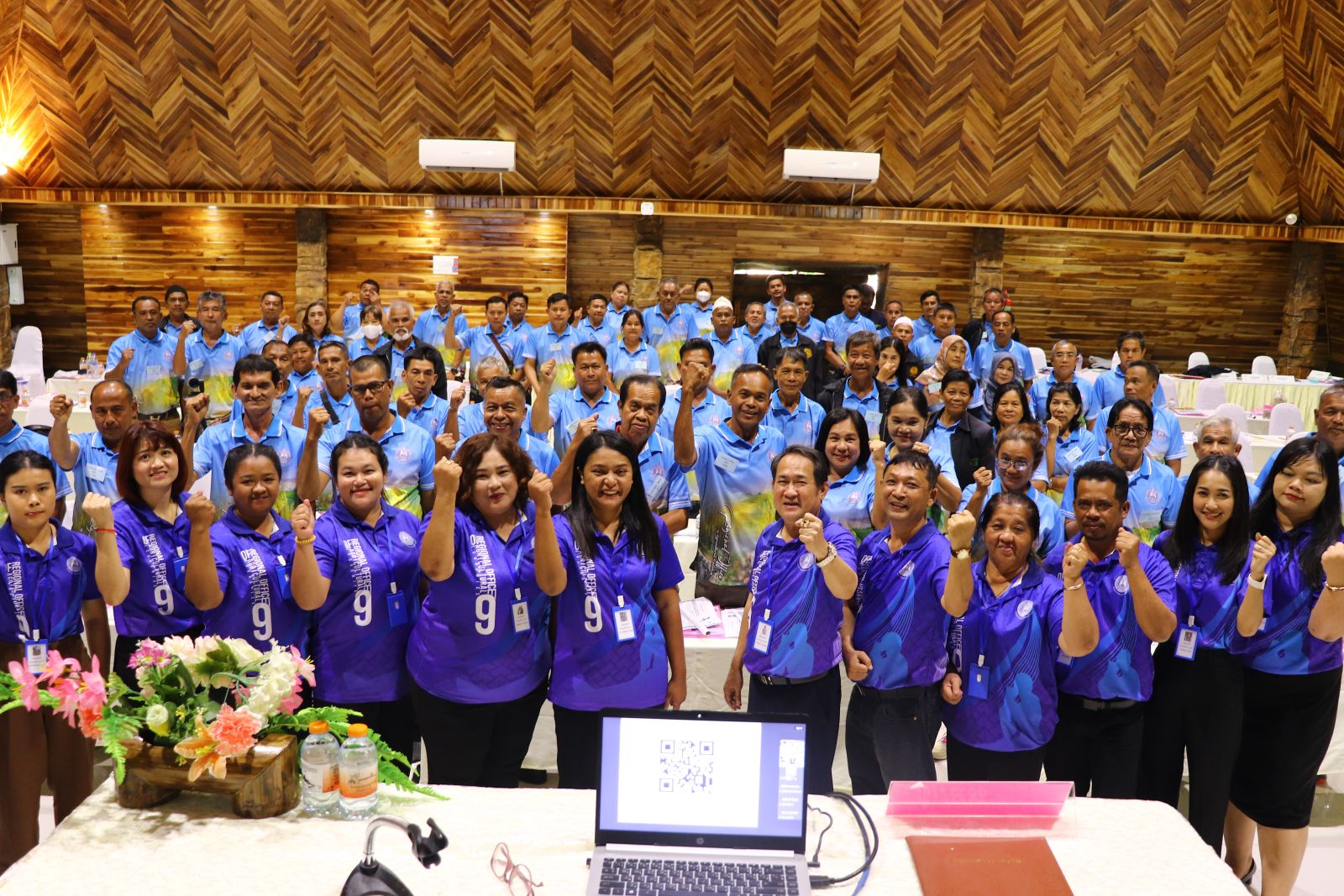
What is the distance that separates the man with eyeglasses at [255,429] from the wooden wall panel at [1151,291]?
1074 cm

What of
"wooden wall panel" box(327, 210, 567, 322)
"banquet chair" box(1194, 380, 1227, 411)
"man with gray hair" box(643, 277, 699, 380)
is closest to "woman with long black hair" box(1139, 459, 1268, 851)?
"man with gray hair" box(643, 277, 699, 380)

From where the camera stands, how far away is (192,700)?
2451mm

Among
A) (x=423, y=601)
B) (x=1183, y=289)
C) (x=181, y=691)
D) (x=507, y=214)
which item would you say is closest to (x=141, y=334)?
(x=507, y=214)

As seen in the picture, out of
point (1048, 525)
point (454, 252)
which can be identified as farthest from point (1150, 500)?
point (454, 252)

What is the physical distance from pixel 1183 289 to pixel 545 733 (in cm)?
1240

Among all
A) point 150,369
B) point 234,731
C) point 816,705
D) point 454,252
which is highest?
point 454,252

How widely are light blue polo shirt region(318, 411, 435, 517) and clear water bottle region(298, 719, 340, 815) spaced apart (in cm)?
255

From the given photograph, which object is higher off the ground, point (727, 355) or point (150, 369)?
point (727, 355)

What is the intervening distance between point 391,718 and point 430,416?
2687mm

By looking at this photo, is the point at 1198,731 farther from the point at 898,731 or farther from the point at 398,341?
the point at 398,341

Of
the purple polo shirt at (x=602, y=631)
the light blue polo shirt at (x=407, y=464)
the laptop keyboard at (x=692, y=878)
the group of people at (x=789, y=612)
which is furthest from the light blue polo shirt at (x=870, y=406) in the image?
the laptop keyboard at (x=692, y=878)

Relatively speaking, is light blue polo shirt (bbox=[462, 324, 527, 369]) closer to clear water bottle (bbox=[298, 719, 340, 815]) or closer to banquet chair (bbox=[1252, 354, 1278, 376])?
clear water bottle (bbox=[298, 719, 340, 815])

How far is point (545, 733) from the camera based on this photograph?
177 inches

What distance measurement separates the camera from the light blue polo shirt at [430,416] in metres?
5.89
